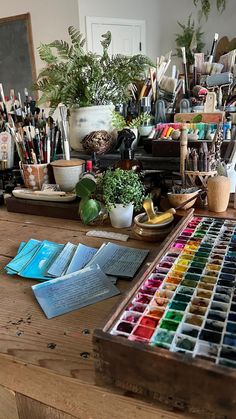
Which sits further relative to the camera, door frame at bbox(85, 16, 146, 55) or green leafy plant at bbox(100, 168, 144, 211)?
door frame at bbox(85, 16, 146, 55)

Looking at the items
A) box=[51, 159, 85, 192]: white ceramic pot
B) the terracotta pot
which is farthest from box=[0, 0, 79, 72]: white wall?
the terracotta pot

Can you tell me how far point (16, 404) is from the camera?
0.46 meters

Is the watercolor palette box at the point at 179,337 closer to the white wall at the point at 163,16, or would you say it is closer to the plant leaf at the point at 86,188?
the plant leaf at the point at 86,188

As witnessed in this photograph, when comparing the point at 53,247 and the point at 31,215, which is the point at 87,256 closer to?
the point at 53,247

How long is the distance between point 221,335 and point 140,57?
2.81 ft

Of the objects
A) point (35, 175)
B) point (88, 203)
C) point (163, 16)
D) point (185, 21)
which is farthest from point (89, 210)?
point (163, 16)

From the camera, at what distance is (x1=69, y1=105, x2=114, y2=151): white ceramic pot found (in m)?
1.01

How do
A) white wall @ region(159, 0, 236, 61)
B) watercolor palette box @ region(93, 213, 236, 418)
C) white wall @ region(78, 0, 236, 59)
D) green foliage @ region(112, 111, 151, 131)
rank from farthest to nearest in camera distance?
white wall @ region(159, 0, 236, 61) < white wall @ region(78, 0, 236, 59) < green foliage @ region(112, 111, 151, 131) < watercolor palette box @ region(93, 213, 236, 418)

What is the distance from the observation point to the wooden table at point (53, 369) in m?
0.37

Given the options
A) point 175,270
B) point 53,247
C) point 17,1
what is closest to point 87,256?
point 53,247

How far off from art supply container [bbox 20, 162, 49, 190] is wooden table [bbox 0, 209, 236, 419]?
1.53ft

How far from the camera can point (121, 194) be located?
78cm

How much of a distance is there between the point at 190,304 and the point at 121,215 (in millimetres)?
387

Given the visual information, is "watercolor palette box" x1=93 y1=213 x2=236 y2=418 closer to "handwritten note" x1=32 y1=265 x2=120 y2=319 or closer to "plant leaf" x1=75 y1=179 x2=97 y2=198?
"handwritten note" x1=32 y1=265 x2=120 y2=319
